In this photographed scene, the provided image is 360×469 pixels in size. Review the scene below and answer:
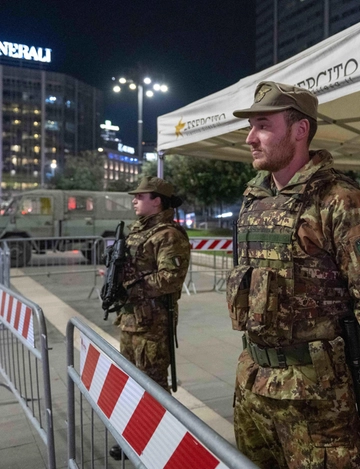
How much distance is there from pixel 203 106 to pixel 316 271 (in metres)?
4.03

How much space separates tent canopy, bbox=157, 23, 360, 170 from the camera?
3.60 metres

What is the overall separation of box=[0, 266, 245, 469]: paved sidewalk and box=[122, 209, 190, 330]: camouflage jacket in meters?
1.13

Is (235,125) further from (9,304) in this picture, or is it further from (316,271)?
(316,271)

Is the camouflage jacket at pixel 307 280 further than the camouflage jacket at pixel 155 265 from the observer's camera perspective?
No

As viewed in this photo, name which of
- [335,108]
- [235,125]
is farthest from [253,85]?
[335,108]

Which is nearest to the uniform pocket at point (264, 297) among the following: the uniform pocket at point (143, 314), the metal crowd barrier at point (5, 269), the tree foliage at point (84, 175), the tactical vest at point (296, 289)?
the tactical vest at point (296, 289)

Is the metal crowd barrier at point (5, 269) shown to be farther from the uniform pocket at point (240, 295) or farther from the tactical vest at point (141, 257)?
the uniform pocket at point (240, 295)

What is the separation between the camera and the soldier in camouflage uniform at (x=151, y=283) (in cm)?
320

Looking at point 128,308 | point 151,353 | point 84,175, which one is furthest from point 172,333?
point 84,175

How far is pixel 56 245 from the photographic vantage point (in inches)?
523

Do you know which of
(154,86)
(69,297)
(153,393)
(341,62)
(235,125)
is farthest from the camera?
(154,86)

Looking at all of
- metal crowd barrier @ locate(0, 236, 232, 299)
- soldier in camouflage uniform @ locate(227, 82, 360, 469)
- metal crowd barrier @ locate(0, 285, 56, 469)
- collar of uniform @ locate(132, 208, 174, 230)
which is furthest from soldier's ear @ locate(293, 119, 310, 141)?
metal crowd barrier @ locate(0, 236, 232, 299)

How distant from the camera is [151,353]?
321 cm

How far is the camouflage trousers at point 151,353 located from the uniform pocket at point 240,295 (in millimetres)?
1449
